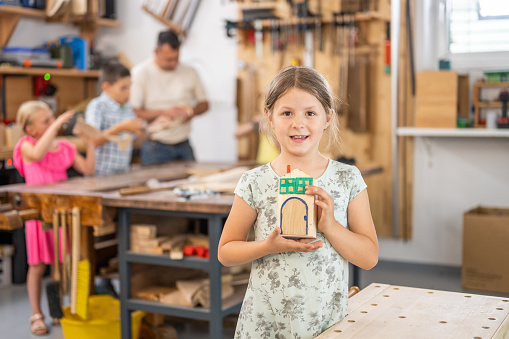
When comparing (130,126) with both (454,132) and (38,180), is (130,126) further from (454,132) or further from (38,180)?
(454,132)

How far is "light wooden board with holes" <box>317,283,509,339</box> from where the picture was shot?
5.30ft

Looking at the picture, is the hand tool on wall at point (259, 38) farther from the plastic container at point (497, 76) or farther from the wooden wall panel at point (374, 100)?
the plastic container at point (497, 76)

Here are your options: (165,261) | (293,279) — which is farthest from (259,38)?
(293,279)

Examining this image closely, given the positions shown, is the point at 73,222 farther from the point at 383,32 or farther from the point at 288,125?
the point at 383,32

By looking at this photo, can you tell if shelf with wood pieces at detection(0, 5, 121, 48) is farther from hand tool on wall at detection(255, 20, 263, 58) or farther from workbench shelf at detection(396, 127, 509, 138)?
workbench shelf at detection(396, 127, 509, 138)

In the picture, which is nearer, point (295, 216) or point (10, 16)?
point (295, 216)

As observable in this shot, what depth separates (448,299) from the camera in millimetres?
1953

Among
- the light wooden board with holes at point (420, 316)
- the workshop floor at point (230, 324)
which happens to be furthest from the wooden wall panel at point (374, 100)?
the light wooden board with holes at point (420, 316)

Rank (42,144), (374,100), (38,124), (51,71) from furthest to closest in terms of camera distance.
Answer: (51,71) < (374,100) < (38,124) < (42,144)

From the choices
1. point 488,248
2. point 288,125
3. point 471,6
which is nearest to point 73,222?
point 288,125

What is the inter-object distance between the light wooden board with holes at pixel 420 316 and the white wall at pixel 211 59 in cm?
371

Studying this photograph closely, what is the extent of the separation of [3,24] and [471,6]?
358 centimetres

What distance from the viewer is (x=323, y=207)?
4.96ft

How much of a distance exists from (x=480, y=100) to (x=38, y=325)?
3280mm
